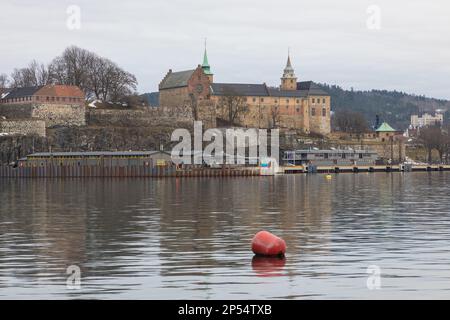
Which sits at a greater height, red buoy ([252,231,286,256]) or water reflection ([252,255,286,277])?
red buoy ([252,231,286,256])

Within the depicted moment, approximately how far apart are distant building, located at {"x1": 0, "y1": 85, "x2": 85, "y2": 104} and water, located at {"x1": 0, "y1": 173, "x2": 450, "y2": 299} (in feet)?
340

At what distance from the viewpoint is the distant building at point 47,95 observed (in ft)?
525

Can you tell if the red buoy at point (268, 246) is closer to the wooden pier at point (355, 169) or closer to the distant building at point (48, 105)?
the distant building at point (48, 105)

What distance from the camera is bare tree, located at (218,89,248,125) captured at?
19325 cm

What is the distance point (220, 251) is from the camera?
3241 centimetres

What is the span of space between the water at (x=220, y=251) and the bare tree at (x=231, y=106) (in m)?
135

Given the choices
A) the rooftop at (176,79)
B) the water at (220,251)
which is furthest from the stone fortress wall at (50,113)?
the water at (220,251)

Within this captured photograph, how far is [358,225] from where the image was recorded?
42.9 m

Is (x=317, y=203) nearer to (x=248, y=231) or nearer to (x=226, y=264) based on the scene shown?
(x=248, y=231)

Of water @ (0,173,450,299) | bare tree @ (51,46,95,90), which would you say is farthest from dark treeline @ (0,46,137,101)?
water @ (0,173,450,299)

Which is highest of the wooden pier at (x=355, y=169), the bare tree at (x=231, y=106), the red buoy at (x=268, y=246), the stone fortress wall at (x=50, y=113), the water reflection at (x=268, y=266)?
the bare tree at (x=231, y=106)

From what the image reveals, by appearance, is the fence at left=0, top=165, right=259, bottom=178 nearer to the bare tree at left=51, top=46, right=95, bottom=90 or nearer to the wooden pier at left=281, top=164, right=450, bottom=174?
the wooden pier at left=281, top=164, right=450, bottom=174
